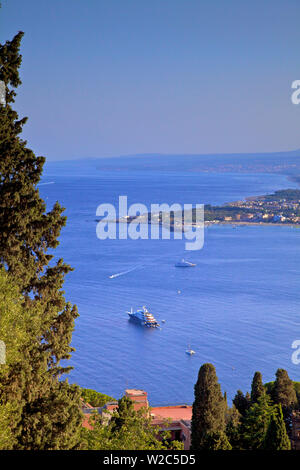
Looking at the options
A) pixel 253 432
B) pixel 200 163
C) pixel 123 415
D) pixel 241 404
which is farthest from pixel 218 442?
pixel 200 163

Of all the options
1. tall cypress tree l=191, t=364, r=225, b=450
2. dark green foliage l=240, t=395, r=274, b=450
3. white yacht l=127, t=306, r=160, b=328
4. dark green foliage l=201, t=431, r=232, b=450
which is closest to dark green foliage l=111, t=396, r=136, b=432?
dark green foliage l=201, t=431, r=232, b=450

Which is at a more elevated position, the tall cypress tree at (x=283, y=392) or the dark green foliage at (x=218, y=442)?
the tall cypress tree at (x=283, y=392)

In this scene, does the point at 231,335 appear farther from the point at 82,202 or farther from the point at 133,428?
the point at 82,202

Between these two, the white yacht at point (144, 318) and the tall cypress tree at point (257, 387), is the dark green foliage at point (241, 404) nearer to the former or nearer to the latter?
the tall cypress tree at point (257, 387)
